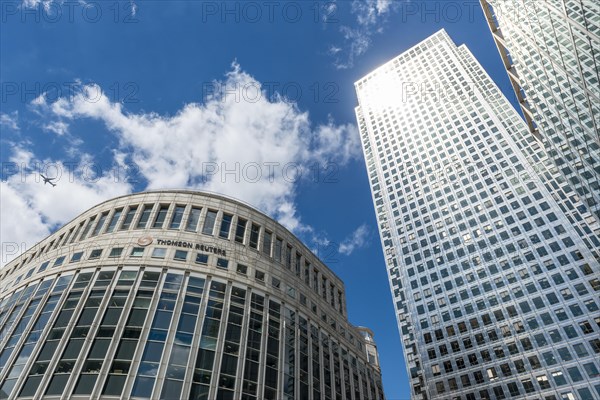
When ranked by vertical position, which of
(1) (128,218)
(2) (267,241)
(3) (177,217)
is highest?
(2) (267,241)

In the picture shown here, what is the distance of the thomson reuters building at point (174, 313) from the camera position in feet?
96.9

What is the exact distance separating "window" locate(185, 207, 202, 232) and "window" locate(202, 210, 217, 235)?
0.86m

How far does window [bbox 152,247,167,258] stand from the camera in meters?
37.9

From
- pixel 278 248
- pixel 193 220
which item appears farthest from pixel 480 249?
pixel 193 220

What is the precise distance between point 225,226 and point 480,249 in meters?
58.8

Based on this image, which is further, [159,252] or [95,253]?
[95,253]

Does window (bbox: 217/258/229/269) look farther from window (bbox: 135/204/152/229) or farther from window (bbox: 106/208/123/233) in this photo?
window (bbox: 106/208/123/233)

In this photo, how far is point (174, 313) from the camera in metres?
33.7

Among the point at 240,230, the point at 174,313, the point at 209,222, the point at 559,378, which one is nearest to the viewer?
the point at 174,313

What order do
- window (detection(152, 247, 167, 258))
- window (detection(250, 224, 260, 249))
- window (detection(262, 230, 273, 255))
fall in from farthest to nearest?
window (detection(262, 230, 273, 255)) → window (detection(250, 224, 260, 249)) → window (detection(152, 247, 167, 258))

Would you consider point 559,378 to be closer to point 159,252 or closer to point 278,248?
point 278,248

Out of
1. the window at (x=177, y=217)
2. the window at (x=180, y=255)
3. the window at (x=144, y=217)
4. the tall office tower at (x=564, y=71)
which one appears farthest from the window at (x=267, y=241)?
the tall office tower at (x=564, y=71)

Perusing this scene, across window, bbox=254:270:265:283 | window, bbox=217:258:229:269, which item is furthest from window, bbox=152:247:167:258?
window, bbox=254:270:265:283

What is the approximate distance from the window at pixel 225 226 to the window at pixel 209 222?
952 mm
